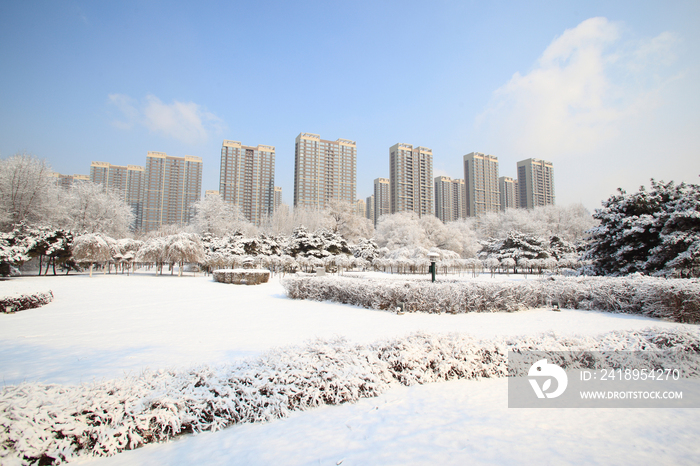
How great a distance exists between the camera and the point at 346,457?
2.37 meters

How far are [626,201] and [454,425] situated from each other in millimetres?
16672

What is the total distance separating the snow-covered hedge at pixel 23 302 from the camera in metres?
8.71

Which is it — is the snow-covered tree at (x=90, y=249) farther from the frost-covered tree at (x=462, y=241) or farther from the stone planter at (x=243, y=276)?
the frost-covered tree at (x=462, y=241)

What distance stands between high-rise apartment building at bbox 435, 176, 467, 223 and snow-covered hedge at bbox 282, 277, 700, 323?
2852 inches

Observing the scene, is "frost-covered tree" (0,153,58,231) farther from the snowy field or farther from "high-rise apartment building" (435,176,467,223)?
"high-rise apartment building" (435,176,467,223)

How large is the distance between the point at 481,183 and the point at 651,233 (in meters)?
67.9

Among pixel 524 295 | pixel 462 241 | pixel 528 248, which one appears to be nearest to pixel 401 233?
pixel 462 241

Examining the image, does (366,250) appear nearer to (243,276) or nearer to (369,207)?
(243,276)

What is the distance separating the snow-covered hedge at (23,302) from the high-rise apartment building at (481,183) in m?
76.5

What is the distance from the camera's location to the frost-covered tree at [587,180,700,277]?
11211mm

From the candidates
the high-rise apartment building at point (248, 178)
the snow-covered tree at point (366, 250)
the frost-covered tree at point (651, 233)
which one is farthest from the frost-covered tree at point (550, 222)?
the high-rise apartment building at point (248, 178)

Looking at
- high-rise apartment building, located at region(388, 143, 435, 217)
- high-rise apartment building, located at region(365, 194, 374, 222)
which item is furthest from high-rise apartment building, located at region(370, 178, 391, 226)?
high-rise apartment building, located at region(388, 143, 435, 217)

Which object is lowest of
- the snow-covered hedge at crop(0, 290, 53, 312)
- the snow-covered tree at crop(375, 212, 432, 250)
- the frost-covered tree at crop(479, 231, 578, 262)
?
the snow-covered hedge at crop(0, 290, 53, 312)

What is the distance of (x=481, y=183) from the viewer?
252 ft
